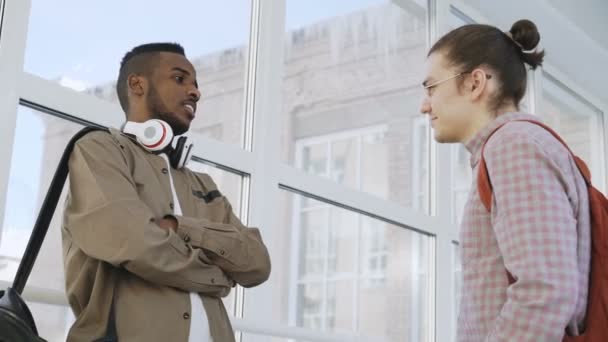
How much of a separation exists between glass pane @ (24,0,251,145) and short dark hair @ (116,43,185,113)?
0.28m

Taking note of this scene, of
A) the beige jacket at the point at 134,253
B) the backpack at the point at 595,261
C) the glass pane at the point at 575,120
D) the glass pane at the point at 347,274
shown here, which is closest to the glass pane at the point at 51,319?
the beige jacket at the point at 134,253

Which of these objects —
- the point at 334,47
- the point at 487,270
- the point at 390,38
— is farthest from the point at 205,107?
the point at 487,270

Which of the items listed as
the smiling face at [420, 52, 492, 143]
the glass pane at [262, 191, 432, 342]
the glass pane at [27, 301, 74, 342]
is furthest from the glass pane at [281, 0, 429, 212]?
the smiling face at [420, 52, 492, 143]

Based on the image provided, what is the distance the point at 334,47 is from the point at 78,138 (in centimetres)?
181

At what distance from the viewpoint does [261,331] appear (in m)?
2.44

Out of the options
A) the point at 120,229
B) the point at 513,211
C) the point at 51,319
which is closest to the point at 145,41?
the point at 51,319

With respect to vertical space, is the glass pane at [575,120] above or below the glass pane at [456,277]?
above

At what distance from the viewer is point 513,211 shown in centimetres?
126

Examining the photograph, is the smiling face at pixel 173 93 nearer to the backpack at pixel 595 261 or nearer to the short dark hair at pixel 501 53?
the short dark hair at pixel 501 53

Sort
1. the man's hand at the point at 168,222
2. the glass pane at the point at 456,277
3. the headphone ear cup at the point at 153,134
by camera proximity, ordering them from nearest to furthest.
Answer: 1. the man's hand at the point at 168,222
2. the headphone ear cup at the point at 153,134
3. the glass pane at the point at 456,277

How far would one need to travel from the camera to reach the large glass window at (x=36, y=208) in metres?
2.10

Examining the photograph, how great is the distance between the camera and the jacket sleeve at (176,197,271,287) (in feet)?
5.81

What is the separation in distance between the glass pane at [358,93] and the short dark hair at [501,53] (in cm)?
160

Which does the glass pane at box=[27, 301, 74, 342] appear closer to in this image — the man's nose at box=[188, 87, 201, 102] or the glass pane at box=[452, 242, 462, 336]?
the man's nose at box=[188, 87, 201, 102]
